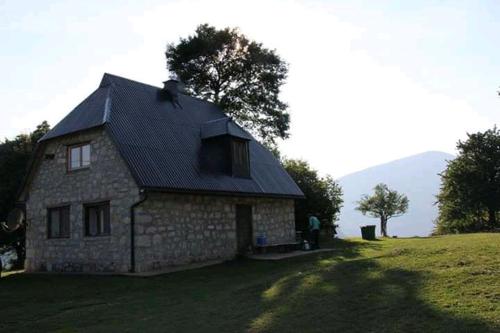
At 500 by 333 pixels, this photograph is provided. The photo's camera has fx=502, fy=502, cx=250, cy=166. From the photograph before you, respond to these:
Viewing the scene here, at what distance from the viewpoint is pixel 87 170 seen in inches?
734

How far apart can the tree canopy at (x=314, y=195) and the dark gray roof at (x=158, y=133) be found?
6.47 m

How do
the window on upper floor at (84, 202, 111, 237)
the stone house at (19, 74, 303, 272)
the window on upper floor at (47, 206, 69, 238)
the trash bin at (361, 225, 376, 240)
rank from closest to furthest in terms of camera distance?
1. the stone house at (19, 74, 303, 272)
2. the window on upper floor at (84, 202, 111, 237)
3. the window on upper floor at (47, 206, 69, 238)
4. the trash bin at (361, 225, 376, 240)

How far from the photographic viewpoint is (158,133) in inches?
773

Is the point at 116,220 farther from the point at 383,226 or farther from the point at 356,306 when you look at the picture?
the point at 383,226

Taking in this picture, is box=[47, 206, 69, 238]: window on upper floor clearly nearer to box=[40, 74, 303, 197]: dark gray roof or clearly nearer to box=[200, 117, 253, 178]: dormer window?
box=[40, 74, 303, 197]: dark gray roof

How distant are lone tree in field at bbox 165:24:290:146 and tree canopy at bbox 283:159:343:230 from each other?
368 cm

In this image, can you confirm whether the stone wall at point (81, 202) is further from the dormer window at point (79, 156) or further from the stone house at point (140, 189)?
the dormer window at point (79, 156)

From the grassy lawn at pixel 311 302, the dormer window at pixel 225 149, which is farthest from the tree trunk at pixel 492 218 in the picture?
the grassy lawn at pixel 311 302

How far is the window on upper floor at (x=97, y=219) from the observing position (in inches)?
706

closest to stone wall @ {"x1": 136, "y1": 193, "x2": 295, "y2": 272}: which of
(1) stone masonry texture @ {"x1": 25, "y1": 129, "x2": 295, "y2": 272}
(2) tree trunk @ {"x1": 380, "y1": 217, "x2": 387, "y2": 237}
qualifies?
(1) stone masonry texture @ {"x1": 25, "y1": 129, "x2": 295, "y2": 272}

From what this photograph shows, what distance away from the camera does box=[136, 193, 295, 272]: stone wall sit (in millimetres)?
16844

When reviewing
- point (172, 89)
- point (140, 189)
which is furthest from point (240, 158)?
point (140, 189)

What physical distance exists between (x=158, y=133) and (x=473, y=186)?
28.9 metres

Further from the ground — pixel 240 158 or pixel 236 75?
pixel 236 75
